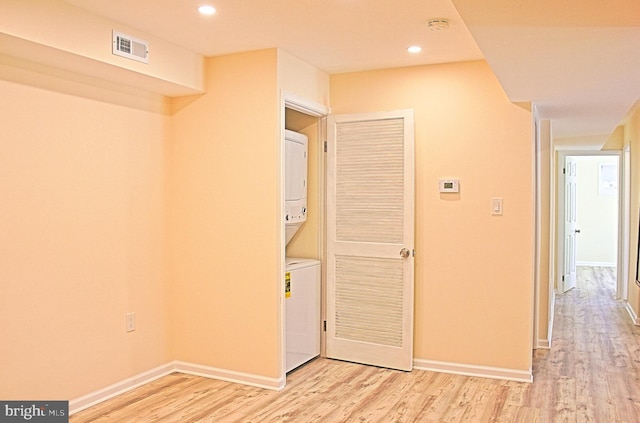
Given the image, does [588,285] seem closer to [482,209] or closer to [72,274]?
[482,209]

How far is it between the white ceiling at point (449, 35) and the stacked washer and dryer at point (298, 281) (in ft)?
2.42

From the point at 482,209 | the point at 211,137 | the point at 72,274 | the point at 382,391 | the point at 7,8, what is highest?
the point at 7,8

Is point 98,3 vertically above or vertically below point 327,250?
above

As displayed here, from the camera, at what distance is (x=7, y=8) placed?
276 cm

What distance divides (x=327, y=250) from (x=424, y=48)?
1743 millimetres

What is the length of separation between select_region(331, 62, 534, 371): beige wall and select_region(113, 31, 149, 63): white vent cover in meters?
1.80

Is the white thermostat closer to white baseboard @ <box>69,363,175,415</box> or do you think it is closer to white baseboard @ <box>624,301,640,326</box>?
white baseboard @ <box>69,363,175,415</box>

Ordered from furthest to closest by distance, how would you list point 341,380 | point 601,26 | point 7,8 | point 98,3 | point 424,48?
1. point 341,380
2. point 424,48
3. point 98,3
4. point 7,8
5. point 601,26

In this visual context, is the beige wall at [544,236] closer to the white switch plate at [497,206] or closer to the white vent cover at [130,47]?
the white switch plate at [497,206]

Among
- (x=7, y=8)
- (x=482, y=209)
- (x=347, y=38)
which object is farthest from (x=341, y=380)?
(x=7, y=8)

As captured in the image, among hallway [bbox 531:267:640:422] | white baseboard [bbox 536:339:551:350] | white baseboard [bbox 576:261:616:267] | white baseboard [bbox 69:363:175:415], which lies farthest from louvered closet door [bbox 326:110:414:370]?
white baseboard [bbox 576:261:616:267]

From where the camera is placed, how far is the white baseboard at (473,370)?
13.7 ft

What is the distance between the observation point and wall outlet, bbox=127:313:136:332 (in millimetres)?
3986

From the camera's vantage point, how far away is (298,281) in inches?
174
